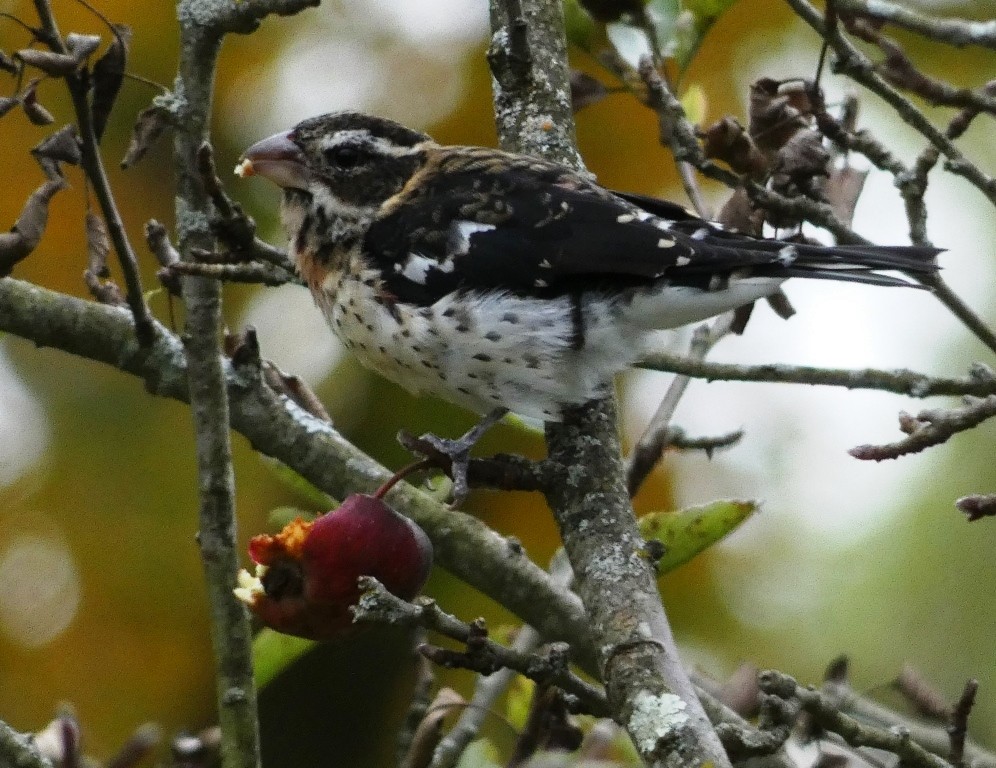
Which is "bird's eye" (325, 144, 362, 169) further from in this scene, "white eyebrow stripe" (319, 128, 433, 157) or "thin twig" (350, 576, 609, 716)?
"thin twig" (350, 576, 609, 716)

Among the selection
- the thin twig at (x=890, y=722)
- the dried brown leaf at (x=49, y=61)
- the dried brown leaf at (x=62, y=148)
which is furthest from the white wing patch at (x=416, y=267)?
the thin twig at (x=890, y=722)

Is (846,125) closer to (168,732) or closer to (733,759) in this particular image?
(733,759)

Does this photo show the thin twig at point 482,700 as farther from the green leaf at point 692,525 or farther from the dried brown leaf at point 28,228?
the dried brown leaf at point 28,228

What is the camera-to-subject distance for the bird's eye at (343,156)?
380 cm

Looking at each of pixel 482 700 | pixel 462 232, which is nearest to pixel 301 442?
pixel 462 232

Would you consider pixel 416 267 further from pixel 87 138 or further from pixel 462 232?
pixel 87 138

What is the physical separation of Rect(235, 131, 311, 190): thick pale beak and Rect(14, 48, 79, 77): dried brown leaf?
1259 mm

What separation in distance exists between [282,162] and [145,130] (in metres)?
1.02

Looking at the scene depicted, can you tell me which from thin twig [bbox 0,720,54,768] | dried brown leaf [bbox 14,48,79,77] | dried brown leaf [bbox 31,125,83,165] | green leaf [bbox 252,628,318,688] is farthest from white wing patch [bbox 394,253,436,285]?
thin twig [bbox 0,720,54,768]

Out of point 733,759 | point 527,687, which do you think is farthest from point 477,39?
point 733,759

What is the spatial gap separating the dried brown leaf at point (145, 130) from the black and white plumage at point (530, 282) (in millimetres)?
801

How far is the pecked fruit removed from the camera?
102 inches

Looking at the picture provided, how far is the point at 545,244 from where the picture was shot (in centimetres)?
336

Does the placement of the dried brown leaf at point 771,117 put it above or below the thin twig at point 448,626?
above
